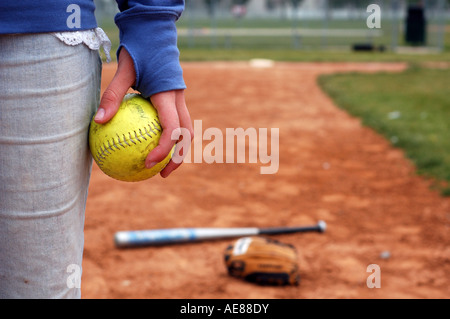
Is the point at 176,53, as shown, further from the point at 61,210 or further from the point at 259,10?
the point at 259,10

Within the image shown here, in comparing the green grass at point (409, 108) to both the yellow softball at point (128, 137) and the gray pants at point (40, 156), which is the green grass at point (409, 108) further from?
the gray pants at point (40, 156)

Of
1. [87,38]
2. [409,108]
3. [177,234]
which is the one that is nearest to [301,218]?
[177,234]

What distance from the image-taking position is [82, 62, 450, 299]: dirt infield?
2.74m

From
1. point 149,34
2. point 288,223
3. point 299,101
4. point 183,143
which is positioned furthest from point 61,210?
point 299,101

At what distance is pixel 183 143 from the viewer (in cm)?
138

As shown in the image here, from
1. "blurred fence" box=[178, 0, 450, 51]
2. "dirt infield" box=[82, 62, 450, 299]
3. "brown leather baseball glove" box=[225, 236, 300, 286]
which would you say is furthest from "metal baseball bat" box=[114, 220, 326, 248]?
"blurred fence" box=[178, 0, 450, 51]

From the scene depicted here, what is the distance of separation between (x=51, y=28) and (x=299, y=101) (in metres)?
7.43

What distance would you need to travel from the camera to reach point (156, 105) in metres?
1.34

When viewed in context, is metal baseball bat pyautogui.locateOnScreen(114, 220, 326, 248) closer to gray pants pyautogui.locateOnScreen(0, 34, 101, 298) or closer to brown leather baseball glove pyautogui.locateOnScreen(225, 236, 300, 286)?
brown leather baseball glove pyautogui.locateOnScreen(225, 236, 300, 286)

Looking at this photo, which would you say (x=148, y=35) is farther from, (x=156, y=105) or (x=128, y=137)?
(x=128, y=137)

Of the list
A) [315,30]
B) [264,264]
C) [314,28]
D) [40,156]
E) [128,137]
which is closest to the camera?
[40,156]

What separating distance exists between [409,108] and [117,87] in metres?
6.67

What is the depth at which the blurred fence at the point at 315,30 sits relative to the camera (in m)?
18.6

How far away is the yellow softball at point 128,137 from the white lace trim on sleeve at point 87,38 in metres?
0.18
